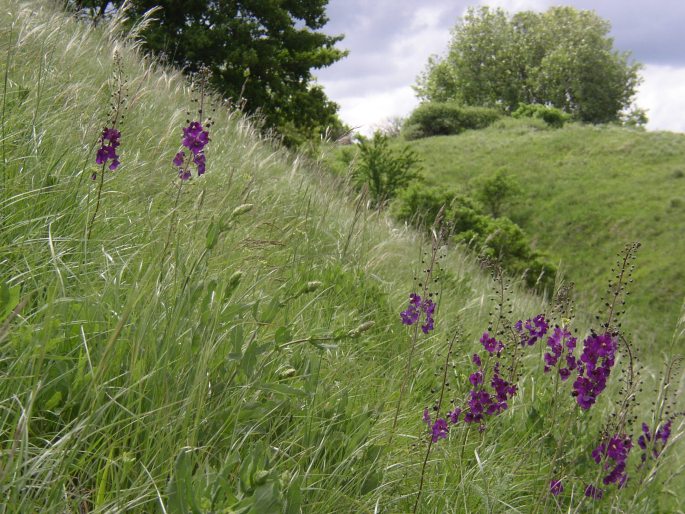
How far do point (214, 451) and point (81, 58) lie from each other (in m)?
4.33

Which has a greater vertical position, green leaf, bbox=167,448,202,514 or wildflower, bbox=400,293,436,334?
wildflower, bbox=400,293,436,334

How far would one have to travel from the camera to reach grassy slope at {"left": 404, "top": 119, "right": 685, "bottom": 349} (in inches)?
562

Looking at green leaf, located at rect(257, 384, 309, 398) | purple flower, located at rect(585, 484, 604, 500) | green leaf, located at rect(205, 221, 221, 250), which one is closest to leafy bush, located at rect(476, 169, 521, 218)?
purple flower, located at rect(585, 484, 604, 500)

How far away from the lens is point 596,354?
2.24 metres

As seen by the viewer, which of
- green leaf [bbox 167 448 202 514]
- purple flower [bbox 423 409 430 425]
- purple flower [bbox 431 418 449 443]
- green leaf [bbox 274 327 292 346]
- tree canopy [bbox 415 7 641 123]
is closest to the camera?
green leaf [bbox 167 448 202 514]

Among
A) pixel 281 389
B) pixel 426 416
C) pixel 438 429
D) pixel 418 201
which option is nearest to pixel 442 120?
pixel 418 201

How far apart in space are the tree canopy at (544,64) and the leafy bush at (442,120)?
10377 mm

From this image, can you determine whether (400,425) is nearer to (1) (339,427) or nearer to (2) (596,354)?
(1) (339,427)

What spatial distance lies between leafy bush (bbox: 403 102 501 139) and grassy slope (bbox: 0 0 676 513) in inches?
1187

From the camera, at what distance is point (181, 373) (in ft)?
5.96

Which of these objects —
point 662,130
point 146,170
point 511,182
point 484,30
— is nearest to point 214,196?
point 146,170

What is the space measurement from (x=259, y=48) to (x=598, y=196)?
10.3m

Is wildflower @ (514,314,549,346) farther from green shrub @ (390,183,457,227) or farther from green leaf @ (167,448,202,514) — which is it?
green shrub @ (390,183,457,227)

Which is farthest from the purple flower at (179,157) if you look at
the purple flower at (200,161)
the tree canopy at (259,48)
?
the tree canopy at (259,48)
